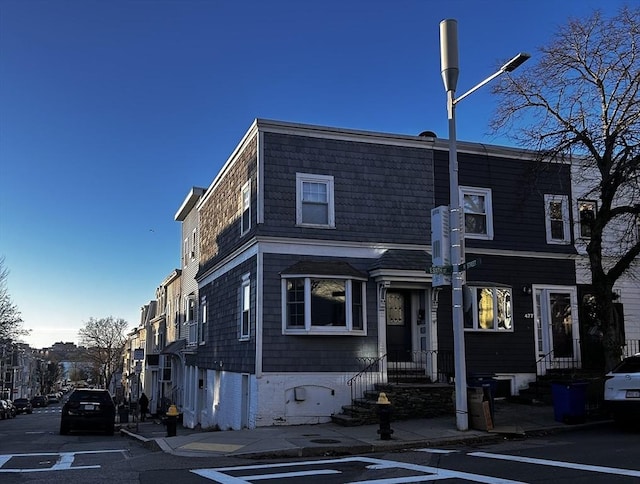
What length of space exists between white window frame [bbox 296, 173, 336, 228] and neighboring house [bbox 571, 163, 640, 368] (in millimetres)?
8023

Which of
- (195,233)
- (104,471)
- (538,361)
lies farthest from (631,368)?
(195,233)

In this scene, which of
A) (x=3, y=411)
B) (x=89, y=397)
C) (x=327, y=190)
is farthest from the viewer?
(x=3, y=411)

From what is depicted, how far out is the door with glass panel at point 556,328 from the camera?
18.9 metres

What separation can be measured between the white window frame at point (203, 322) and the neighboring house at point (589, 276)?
531 inches

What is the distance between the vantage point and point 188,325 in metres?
29.7

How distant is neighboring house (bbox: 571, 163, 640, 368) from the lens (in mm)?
19578

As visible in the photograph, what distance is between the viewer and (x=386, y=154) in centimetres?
1811

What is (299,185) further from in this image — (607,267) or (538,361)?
(607,267)

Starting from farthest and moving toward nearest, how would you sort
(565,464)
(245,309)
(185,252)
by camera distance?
(185,252) → (245,309) → (565,464)

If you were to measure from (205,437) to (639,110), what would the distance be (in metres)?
12.4

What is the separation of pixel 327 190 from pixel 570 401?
8084mm

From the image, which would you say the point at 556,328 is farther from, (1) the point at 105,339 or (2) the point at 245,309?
(1) the point at 105,339

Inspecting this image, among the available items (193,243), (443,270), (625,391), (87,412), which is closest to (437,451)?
(443,270)

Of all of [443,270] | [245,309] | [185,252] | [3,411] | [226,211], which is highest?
[185,252]
